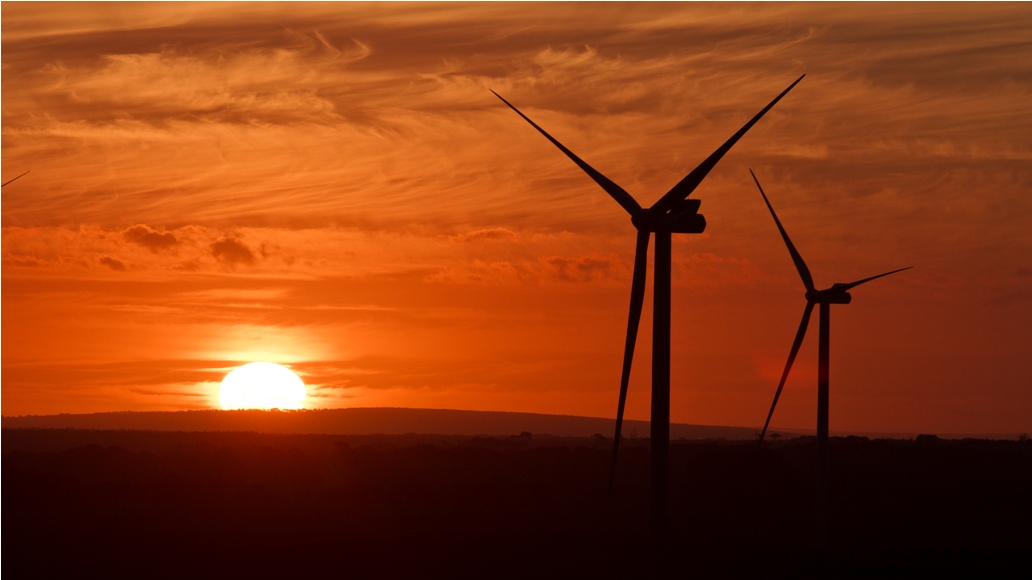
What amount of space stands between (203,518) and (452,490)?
26.3 meters

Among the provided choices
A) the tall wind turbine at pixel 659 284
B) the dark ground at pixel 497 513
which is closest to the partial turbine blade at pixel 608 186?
the tall wind turbine at pixel 659 284

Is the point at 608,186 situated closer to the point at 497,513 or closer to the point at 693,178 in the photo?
the point at 693,178

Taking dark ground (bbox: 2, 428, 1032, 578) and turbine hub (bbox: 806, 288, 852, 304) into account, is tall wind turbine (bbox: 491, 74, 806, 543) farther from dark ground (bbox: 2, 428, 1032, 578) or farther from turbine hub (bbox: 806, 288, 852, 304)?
turbine hub (bbox: 806, 288, 852, 304)

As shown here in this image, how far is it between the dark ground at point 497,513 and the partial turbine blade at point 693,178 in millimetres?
13705

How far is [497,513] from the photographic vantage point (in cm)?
7556

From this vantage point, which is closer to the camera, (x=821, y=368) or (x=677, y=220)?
(x=677, y=220)

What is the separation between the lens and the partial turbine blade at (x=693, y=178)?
35.8 metres

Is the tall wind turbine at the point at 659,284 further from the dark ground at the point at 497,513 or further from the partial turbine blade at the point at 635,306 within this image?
the dark ground at the point at 497,513

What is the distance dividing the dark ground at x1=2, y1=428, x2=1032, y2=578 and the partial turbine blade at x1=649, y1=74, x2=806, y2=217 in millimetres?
13705

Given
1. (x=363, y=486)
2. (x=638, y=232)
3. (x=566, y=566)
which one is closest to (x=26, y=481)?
(x=363, y=486)

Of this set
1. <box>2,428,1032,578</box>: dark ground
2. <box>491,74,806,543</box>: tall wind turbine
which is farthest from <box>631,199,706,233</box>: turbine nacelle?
<box>2,428,1032,578</box>: dark ground

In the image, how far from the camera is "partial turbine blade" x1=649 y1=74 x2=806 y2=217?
35750 mm

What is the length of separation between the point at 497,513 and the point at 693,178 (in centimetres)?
4289

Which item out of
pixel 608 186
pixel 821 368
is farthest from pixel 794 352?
pixel 608 186
